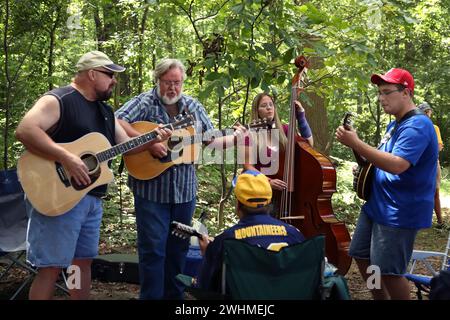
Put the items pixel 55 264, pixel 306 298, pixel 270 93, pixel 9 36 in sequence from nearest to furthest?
pixel 306 298 < pixel 55 264 < pixel 270 93 < pixel 9 36

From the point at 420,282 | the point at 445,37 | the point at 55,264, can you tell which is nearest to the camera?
the point at 55,264

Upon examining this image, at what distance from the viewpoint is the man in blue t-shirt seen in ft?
10.2

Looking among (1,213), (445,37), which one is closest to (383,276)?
(1,213)

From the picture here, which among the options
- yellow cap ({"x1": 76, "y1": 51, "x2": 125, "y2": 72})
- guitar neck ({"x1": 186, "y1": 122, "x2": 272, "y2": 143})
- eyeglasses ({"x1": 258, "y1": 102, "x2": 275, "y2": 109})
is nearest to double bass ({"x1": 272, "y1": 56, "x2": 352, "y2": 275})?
eyeglasses ({"x1": 258, "y1": 102, "x2": 275, "y2": 109})

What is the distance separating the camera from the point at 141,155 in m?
3.69

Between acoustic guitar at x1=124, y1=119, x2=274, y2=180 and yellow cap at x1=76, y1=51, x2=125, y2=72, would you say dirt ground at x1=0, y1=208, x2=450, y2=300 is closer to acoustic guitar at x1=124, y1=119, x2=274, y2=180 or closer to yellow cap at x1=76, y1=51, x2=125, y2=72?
acoustic guitar at x1=124, y1=119, x2=274, y2=180

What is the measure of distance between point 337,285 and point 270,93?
2.47 metres

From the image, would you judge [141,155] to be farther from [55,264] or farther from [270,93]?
[270,93]

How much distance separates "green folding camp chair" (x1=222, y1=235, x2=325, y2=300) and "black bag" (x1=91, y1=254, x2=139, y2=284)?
89.4 inches

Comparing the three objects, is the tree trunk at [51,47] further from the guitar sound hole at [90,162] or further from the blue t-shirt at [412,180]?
the blue t-shirt at [412,180]

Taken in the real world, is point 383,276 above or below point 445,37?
below

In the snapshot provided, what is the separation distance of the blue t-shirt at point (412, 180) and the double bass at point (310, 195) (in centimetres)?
82

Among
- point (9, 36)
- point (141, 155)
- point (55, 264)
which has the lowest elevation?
point (55, 264)

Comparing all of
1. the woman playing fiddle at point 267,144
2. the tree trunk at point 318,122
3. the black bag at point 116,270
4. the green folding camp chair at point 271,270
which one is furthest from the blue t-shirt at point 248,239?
the tree trunk at point 318,122
